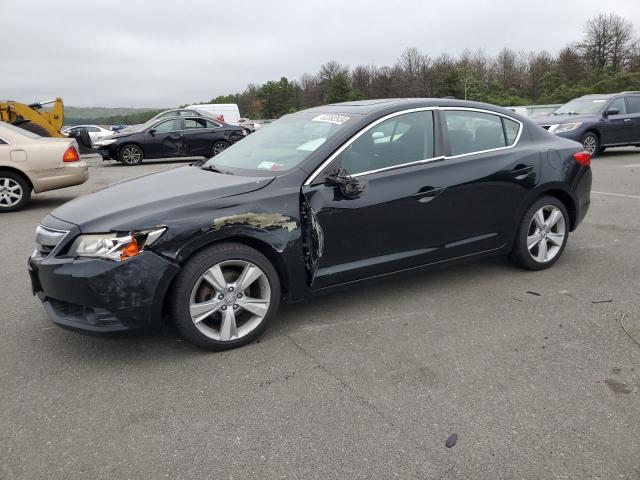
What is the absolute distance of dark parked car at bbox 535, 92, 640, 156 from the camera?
13.1 m

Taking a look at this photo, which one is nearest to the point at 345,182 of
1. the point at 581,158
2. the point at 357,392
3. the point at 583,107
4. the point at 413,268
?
the point at 413,268

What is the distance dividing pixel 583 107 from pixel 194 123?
36.8ft

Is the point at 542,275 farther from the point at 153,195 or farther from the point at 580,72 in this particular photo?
the point at 580,72

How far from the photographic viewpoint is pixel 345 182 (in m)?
3.52

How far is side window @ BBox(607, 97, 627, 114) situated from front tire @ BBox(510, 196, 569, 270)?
10.7 meters

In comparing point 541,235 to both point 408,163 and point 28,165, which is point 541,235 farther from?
point 28,165

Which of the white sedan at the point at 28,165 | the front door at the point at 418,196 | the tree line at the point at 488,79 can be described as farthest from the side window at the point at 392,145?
the tree line at the point at 488,79

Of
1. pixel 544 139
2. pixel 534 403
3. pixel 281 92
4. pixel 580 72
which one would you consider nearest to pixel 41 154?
pixel 544 139

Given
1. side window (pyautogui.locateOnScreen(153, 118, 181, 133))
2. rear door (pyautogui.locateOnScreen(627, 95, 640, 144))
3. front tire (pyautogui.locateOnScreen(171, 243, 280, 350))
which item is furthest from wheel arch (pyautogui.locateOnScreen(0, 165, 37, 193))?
rear door (pyautogui.locateOnScreen(627, 95, 640, 144))

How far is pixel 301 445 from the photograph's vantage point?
2.40m

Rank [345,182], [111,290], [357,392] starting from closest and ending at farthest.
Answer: [357,392] → [111,290] → [345,182]

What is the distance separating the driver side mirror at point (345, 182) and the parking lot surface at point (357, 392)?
36.2 inches

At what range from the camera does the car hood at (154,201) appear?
10.1 feet

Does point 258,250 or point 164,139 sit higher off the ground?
point 164,139
